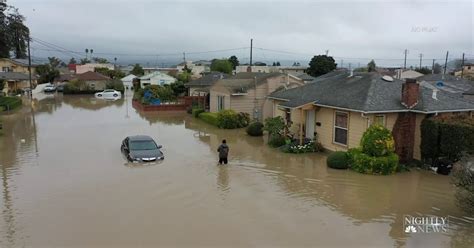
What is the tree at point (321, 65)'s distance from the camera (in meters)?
67.9

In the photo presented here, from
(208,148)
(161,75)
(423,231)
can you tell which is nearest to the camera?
(423,231)

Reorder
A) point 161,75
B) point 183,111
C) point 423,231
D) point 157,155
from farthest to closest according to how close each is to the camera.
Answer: point 161,75 < point 183,111 < point 157,155 < point 423,231

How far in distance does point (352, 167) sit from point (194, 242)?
32.9ft

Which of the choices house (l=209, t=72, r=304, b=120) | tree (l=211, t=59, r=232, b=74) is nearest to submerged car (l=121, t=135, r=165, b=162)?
house (l=209, t=72, r=304, b=120)

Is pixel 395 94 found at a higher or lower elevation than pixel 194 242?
higher

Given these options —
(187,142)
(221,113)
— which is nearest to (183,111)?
(221,113)

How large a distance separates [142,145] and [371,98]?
11678 millimetres

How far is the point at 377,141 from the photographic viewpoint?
17.8 m

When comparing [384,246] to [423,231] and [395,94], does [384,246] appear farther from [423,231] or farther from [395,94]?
[395,94]

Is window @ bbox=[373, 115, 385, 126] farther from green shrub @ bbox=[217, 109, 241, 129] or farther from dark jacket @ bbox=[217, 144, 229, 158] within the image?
green shrub @ bbox=[217, 109, 241, 129]

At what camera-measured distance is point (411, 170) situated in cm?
1861

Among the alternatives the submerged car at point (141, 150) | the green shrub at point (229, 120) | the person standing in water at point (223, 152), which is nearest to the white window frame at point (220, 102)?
the green shrub at point (229, 120)

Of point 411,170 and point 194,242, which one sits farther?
point 411,170

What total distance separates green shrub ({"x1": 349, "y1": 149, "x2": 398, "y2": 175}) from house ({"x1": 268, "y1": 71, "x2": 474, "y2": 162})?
1.81 meters
